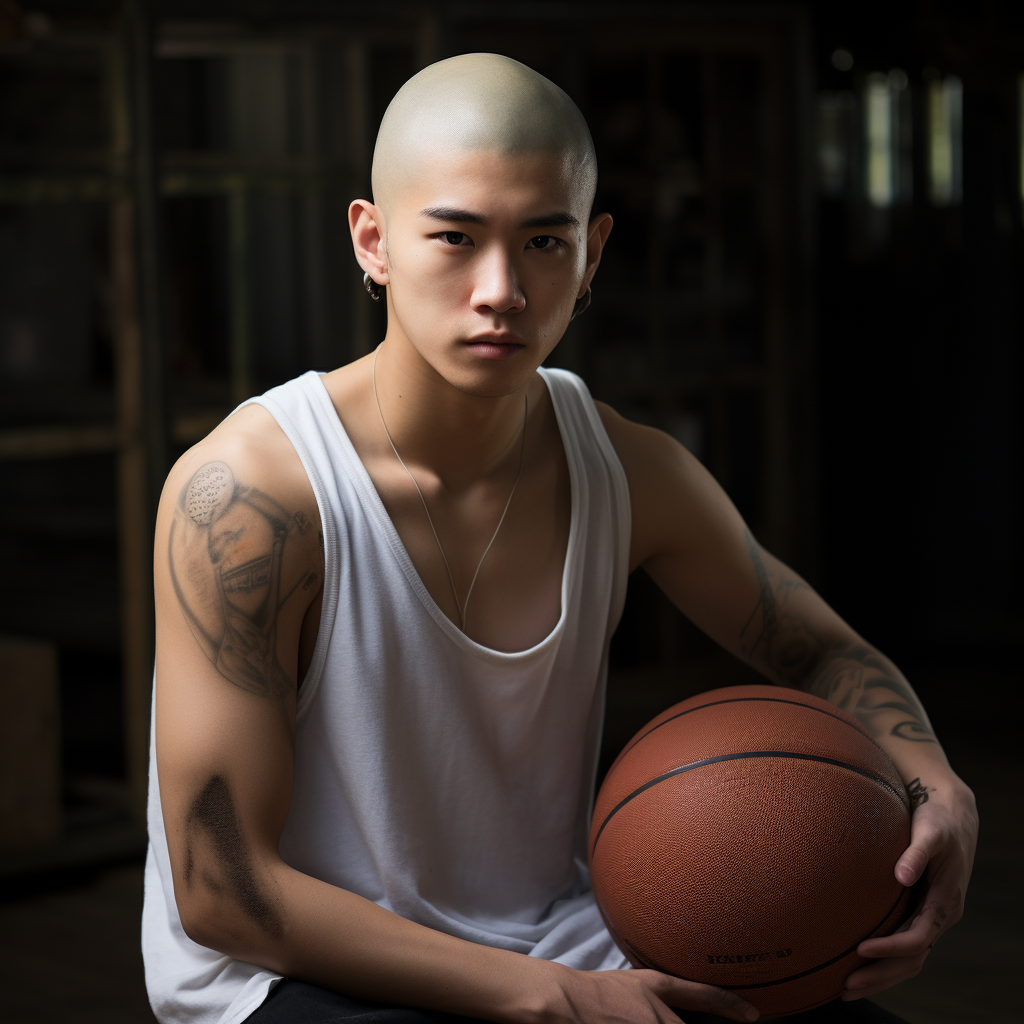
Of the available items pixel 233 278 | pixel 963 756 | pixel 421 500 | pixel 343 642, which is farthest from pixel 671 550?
pixel 963 756

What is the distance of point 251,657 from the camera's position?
1214 mm

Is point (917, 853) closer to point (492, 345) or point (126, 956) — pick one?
point (492, 345)

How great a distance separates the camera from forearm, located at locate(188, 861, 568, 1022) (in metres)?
1.18

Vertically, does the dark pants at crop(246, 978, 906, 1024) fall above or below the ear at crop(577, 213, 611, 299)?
below

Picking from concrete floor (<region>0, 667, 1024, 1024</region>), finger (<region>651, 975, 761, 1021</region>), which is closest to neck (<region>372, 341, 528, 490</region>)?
finger (<region>651, 975, 761, 1021</region>)

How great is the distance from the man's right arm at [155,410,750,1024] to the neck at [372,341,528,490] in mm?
198

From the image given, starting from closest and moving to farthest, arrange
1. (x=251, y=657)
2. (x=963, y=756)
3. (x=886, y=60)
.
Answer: (x=251, y=657) < (x=963, y=756) < (x=886, y=60)

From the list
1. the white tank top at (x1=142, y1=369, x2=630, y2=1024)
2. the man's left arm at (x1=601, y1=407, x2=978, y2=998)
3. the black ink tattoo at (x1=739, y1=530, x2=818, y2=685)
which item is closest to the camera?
the white tank top at (x1=142, y1=369, x2=630, y2=1024)

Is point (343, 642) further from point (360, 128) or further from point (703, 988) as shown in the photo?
point (360, 128)

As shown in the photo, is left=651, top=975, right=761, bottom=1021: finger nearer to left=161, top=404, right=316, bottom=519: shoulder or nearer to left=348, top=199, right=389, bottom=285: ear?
left=161, top=404, right=316, bottom=519: shoulder

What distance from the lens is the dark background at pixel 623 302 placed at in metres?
3.14

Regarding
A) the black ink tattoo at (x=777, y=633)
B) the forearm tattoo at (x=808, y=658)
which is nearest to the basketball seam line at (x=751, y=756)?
the forearm tattoo at (x=808, y=658)

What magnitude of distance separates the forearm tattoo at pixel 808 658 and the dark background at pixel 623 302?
4.21ft

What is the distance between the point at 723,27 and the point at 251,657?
3403mm
